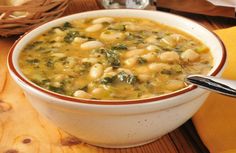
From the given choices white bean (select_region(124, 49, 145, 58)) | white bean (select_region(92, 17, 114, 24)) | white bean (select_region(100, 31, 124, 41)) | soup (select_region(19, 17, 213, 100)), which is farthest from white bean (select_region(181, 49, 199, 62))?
white bean (select_region(92, 17, 114, 24))

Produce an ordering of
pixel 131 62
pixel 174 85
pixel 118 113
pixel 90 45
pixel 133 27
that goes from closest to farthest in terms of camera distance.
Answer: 1. pixel 118 113
2. pixel 174 85
3. pixel 131 62
4. pixel 90 45
5. pixel 133 27

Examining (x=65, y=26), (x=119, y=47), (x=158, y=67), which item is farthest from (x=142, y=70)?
(x=65, y=26)

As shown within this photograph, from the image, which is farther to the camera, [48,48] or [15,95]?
[15,95]

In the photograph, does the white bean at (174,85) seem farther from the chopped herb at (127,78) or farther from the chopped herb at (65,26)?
the chopped herb at (65,26)

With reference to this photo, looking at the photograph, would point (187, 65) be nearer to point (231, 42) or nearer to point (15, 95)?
point (231, 42)

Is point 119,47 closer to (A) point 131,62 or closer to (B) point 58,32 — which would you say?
(A) point 131,62

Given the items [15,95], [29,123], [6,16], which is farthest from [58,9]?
[29,123]
